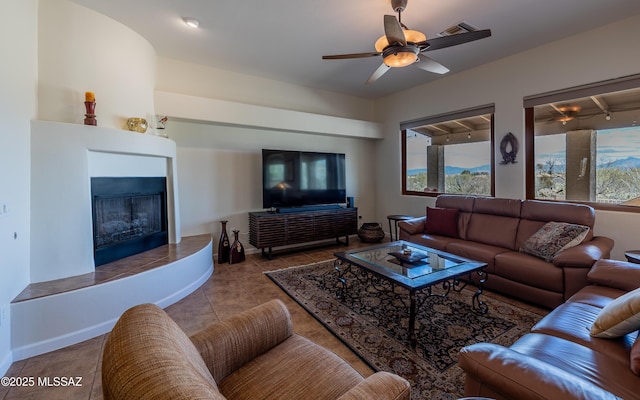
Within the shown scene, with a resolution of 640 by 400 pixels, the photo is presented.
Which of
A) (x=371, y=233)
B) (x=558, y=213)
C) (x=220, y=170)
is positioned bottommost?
(x=371, y=233)

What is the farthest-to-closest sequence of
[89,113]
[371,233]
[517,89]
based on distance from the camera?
1. [371,233]
2. [517,89]
3. [89,113]

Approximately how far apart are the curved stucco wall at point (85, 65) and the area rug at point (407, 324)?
2614 millimetres

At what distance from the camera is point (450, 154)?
4.91 m

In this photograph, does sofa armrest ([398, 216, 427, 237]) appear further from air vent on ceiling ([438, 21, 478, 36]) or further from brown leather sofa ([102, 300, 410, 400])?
brown leather sofa ([102, 300, 410, 400])

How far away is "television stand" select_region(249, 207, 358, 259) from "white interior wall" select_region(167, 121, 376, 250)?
332mm

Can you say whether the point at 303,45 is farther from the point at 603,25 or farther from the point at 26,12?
the point at 603,25

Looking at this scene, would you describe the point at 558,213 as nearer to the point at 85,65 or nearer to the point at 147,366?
the point at 147,366

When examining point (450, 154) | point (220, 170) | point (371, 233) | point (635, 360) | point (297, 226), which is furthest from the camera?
point (371, 233)

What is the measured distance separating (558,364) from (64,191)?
11.6 feet

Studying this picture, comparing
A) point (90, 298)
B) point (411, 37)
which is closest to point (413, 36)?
point (411, 37)

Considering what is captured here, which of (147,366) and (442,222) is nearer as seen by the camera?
(147,366)

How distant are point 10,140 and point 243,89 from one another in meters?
2.87

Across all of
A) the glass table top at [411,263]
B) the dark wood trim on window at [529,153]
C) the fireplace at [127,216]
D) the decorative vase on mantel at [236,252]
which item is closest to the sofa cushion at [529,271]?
the glass table top at [411,263]

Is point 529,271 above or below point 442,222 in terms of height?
below
